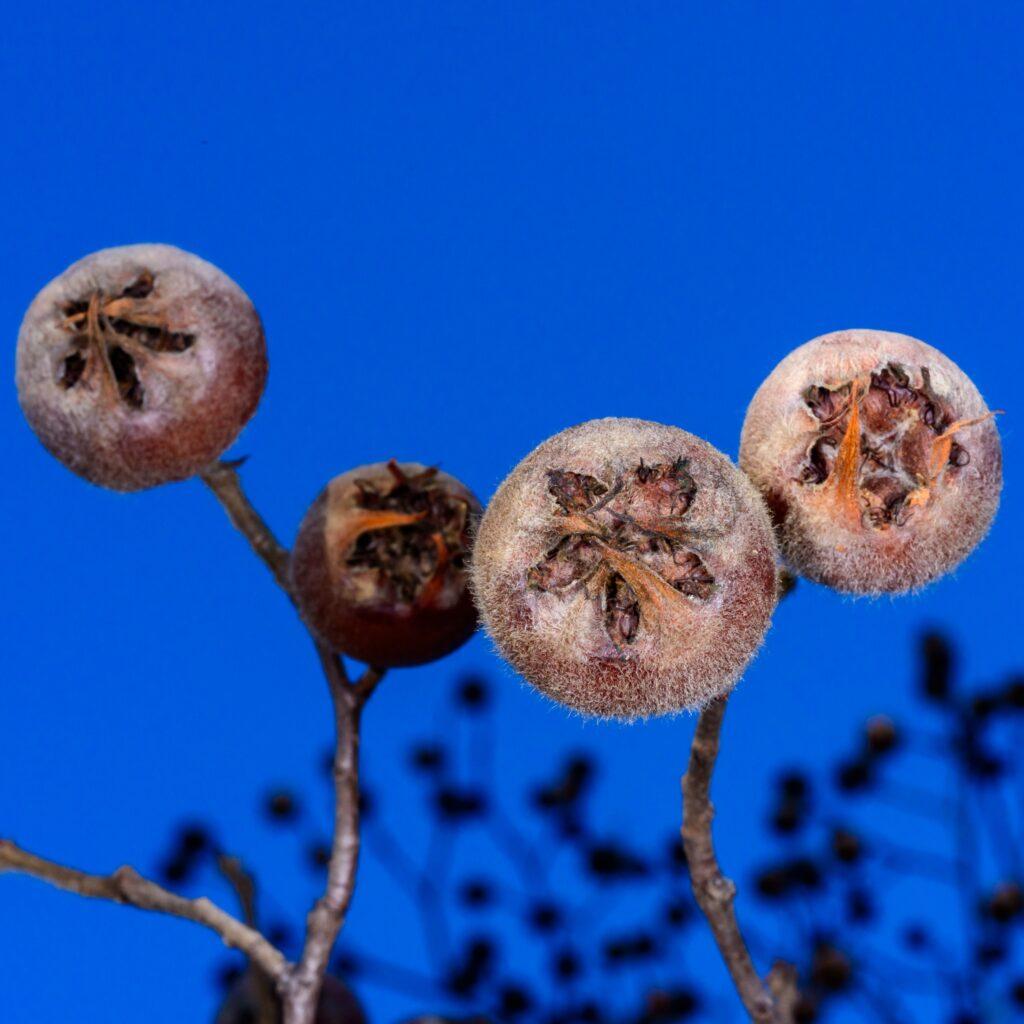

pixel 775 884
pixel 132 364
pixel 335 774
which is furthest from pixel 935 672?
pixel 132 364

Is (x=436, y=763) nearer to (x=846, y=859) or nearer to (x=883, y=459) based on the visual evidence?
(x=846, y=859)

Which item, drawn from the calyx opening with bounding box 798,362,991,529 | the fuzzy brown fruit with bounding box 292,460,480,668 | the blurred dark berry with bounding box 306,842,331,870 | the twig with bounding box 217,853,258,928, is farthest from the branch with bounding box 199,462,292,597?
the calyx opening with bounding box 798,362,991,529

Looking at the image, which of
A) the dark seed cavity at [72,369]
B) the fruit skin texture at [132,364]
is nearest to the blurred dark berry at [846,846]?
the fruit skin texture at [132,364]

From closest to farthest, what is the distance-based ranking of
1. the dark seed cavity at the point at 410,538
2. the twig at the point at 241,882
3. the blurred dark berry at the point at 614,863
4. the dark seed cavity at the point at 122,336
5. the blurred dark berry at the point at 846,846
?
the dark seed cavity at the point at 122,336, the dark seed cavity at the point at 410,538, the twig at the point at 241,882, the blurred dark berry at the point at 846,846, the blurred dark berry at the point at 614,863

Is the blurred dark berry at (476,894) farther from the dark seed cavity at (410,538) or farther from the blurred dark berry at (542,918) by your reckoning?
the dark seed cavity at (410,538)

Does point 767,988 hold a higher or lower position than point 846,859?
lower

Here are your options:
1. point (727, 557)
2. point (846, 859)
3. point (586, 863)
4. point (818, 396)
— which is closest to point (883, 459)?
point (818, 396)

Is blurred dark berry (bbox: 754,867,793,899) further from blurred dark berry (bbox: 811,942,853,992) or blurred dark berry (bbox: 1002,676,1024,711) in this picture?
blurred dark berry (bbox: 1002,676,1024,711)
